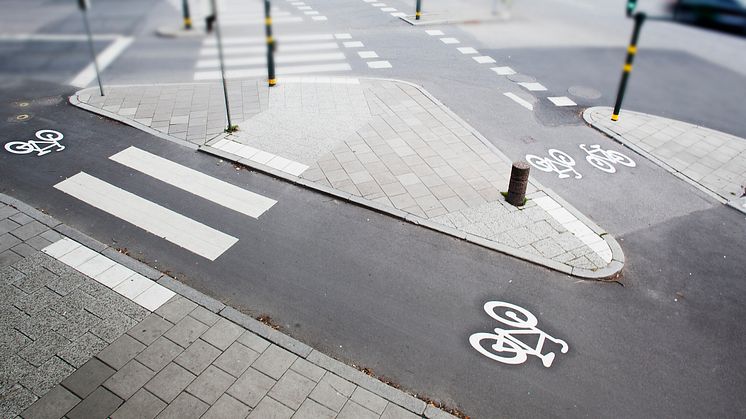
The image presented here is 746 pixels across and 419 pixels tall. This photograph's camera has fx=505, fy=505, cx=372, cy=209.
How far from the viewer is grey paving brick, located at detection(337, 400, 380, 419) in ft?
17.6

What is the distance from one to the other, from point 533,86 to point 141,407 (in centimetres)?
1286

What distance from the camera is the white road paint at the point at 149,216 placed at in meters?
7.94

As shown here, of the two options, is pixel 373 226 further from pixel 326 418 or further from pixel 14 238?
pixel 14 238

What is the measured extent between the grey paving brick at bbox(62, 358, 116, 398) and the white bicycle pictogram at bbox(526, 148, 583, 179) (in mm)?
8467

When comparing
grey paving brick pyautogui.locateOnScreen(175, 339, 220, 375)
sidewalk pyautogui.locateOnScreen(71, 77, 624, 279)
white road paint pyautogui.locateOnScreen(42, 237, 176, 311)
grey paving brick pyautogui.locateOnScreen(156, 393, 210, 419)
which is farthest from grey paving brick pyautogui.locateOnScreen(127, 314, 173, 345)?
sidewalk pyautogui.locateOnScreen(71, 77, 624, 279)

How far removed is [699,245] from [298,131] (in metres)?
8.08

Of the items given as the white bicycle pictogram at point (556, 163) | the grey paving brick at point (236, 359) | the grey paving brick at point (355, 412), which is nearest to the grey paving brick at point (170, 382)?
the grey paving brick at point (236, 359)

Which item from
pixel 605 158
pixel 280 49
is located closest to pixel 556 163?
pixel 605 158

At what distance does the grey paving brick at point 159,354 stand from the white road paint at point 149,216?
1.82 metres

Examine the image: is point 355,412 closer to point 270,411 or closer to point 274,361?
point 270,411

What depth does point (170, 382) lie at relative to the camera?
562 centimetres

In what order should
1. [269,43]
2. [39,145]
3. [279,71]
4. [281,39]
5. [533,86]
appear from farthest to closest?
[281,39] < [279,71] < [533,86] < [269,43] < [39,145]

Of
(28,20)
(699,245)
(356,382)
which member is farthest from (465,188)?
(28,20)

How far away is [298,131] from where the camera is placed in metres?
11.4
